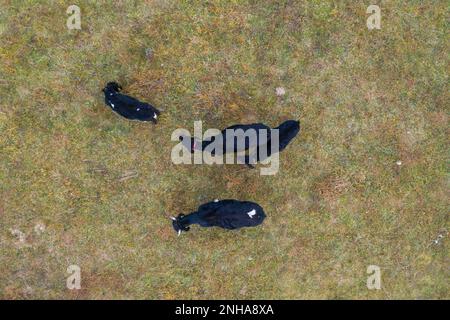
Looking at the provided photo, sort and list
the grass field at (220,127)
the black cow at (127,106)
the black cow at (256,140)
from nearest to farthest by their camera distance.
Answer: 1. the black cow at (127,106)
2. the black cow at (256,140)
3. the grass field at (220,127)

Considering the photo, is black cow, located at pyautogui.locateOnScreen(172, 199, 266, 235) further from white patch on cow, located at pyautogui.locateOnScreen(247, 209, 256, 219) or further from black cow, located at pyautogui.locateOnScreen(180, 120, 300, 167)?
black cow, located at pyautogui.locateOnScreen(180, 120, 300, 167)

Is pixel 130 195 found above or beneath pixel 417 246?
above

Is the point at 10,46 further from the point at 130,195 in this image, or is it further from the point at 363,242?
the point at 363,242

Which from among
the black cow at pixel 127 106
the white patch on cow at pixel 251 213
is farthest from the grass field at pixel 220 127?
the white patch on cow at pixel 251 213

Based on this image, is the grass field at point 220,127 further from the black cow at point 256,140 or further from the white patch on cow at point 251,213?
the white patch on cow at point 251,213
